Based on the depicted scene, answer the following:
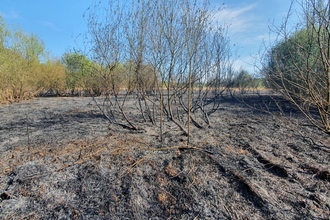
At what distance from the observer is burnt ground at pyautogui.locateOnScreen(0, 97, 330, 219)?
164 cm

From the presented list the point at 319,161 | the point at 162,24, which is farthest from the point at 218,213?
the point at 162,24

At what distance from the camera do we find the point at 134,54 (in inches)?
143

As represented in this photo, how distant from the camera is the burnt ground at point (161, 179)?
1645mm

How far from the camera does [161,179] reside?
2125 millimetres

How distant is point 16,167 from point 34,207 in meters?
1.03

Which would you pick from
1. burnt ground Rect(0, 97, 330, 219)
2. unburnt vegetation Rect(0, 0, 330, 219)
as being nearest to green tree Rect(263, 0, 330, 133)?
unburnt vegetation Rect(0, 0, 330, 219)

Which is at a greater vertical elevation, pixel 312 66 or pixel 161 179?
pixel 312 66

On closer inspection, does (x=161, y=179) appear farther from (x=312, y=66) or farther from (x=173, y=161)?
(x=312, y=66)

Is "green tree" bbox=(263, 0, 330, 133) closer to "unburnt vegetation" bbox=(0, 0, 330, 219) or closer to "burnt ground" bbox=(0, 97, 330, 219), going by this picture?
"unburnt vegetation" bbox=(0, 0, 330, 219)

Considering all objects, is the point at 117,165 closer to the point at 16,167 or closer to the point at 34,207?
the point at 34,207

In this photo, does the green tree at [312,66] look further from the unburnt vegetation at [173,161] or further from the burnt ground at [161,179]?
the burnt ground at [161,179]

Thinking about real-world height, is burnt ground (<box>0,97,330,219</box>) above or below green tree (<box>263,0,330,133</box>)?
below

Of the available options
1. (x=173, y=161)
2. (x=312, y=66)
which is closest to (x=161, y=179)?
(x=173, y=161)

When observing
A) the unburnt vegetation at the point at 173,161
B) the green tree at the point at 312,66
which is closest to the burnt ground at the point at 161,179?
the unburnt vegetation at the point at 173,161
